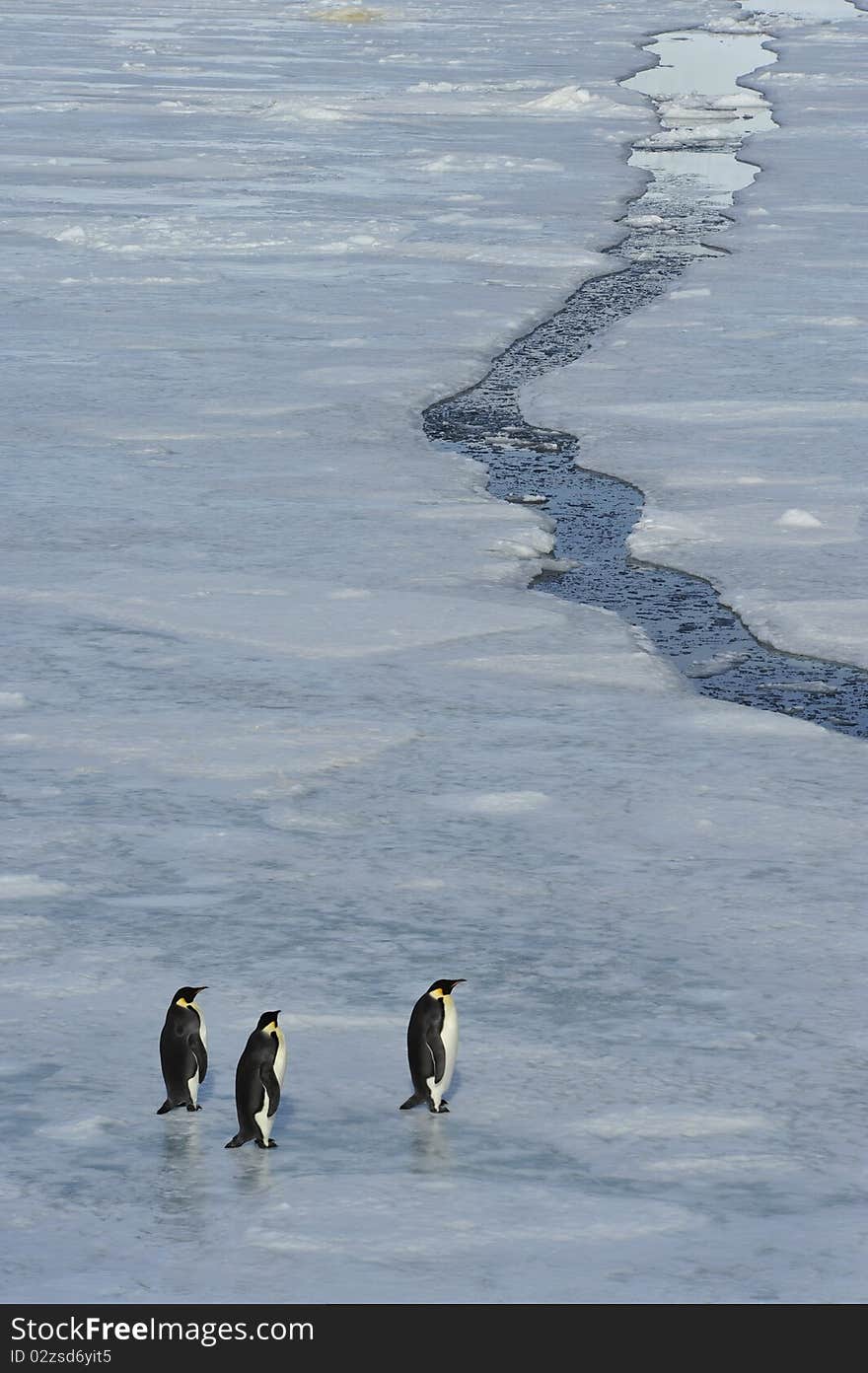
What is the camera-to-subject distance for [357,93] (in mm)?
21859

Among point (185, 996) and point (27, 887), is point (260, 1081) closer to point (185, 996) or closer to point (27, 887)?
point (185, 996)

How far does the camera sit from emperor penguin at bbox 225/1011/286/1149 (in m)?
2.94

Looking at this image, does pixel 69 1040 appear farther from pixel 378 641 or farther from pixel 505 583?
pixel 505 583

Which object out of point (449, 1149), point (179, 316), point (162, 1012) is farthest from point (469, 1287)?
point (179, 316)

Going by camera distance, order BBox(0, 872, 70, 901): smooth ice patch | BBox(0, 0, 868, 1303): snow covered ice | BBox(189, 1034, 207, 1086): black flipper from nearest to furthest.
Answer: BBox(0, 0, 868, 1303): snow covered ice, BBox(189, 1034, 207, 1086): black flipper, BBox(0, 872, 70, 901): smooth ice patch

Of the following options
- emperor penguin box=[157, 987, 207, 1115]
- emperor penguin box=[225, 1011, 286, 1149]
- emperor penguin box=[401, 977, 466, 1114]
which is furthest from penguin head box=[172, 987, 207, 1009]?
emperor penguin box=[401, 977, 466, 1114]

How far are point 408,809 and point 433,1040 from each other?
145cm

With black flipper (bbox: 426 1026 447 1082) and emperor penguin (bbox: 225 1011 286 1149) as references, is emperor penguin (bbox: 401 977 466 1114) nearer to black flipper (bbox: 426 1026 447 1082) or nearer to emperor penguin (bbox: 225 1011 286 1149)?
black flipper (bbox: 426 1026 447 1082)

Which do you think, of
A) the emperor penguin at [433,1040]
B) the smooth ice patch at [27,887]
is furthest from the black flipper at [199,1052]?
the smooth ice patch at [27,887]

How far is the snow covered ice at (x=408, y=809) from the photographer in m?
2.85

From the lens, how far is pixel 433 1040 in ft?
9.95

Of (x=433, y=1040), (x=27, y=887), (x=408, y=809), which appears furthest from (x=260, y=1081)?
(x=408, y=809)

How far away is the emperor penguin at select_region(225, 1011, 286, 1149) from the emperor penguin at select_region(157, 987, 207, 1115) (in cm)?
9

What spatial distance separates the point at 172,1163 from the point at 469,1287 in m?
0.54
